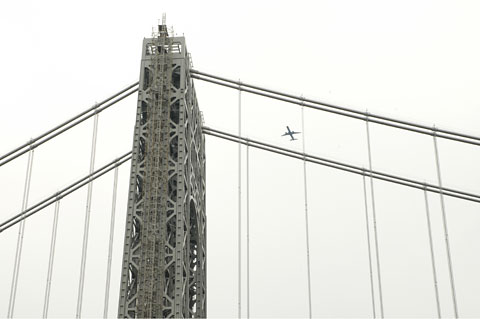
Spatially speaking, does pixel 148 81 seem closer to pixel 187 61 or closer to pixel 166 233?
pixel 187 61

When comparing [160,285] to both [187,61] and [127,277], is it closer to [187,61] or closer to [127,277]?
[127,277]

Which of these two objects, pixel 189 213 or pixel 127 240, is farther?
pixel 189 213

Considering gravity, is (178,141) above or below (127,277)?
above

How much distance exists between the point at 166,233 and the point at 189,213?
14.3 feet

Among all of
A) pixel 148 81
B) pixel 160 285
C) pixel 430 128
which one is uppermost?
pixel 148 81

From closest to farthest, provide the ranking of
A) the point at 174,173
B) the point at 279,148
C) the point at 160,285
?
the point at 160,285
the point at 174,173
the point at 279,148

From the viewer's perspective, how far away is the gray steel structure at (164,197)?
42188 millimetres

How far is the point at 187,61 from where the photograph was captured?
48.8m

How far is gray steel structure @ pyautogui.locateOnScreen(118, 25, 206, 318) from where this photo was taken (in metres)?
42.2

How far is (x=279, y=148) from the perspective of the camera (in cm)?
5184

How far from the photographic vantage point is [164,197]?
43938 mm

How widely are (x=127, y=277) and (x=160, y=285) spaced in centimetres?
196

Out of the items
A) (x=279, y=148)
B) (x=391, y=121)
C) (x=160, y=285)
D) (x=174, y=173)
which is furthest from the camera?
(x=279, y=148)

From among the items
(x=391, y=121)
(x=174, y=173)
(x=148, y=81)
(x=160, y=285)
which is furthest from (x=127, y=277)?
(x=391, y=121)
